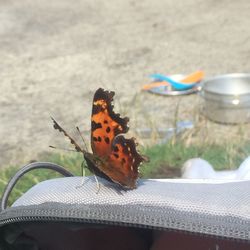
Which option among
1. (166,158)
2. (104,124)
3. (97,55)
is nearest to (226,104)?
(166,158)

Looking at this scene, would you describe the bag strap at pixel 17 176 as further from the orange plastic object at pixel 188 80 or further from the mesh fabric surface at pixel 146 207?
the orange plastic object at pixel 188 80

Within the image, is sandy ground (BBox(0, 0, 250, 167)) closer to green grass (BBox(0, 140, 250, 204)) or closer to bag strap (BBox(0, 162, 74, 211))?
green grass (BBox(0, 140, 250, 204))

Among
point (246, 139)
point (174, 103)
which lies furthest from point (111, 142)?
point (174, 103)

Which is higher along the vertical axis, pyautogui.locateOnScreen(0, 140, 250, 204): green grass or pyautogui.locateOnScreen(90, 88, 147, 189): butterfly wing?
pyautogui.locateOnScreen(90, 88, 147, 189): butterfly wing

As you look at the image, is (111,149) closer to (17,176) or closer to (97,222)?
(97,222)

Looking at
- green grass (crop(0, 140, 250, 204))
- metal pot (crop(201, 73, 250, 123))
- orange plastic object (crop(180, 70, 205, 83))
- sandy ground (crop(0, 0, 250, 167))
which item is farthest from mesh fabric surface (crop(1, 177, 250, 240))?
orange plastic object (crop(180, 70, 205, 83))

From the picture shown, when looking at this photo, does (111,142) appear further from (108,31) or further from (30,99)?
(108,31)
